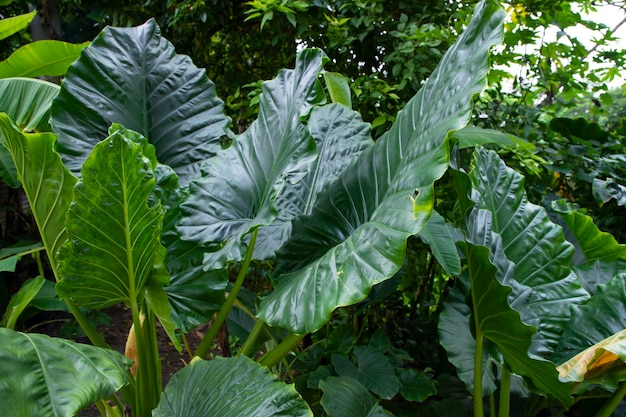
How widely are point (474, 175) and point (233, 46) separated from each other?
1727 mm

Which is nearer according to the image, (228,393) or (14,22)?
(228,393)

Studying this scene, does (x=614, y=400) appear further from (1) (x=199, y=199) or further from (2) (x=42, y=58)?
(2) (x=42, y=58)

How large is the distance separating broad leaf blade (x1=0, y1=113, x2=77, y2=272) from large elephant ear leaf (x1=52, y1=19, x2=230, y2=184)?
0.83ft

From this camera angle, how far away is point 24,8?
3.16 m

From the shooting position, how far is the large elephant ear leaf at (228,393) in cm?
76

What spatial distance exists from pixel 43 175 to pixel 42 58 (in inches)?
39.9

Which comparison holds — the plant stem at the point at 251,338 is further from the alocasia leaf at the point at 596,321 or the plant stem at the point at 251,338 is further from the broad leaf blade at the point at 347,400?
the alocasia leaf at the point at 596,321

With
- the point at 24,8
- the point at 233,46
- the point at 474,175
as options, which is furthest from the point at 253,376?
the point at 24,8

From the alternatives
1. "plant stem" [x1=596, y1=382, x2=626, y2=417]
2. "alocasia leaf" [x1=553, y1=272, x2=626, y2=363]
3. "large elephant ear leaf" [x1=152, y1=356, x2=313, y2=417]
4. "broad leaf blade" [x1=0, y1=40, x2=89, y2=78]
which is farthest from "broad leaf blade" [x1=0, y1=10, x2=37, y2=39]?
"plant stem" [x1=596, y1=382, x2=626, y2=417]

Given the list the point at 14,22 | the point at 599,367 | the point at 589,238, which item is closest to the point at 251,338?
the point at 599,367

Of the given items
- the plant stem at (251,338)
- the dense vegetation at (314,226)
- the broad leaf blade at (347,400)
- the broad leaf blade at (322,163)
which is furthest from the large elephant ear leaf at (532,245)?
the plant stem at (251,338)

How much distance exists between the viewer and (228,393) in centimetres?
81

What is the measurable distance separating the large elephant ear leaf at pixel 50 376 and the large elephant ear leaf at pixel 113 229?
0.17m

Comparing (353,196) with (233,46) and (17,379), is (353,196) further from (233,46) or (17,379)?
(233,46)
